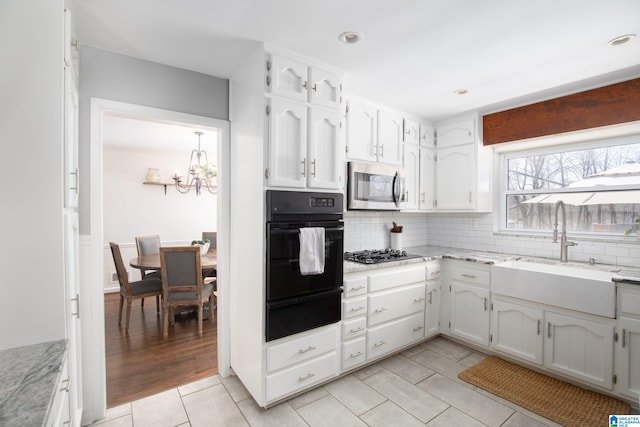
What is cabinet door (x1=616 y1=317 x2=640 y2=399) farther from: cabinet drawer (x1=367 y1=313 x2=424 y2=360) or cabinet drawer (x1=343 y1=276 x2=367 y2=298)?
cabinet drawer (x1=343 y1=276 x2=367 y2=298)

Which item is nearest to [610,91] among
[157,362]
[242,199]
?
[242,199]

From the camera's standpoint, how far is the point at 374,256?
2842 millimetres

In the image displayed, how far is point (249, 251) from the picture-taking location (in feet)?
7.04

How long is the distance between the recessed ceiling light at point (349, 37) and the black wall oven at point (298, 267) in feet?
3.32

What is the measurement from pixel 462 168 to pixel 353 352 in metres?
2.23

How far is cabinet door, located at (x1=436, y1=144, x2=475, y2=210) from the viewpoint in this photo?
3186mm

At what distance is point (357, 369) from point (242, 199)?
170 centimetres

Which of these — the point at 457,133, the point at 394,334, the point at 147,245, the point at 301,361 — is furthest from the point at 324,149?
the point at 147,245

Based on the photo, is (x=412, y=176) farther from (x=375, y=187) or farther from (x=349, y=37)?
(x=349, y=37)

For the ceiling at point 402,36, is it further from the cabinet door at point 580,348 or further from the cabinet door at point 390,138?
the cabinet door at point 580,348

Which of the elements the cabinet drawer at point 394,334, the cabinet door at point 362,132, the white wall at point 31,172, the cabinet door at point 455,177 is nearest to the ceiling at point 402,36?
the cabinet door at point 362,132

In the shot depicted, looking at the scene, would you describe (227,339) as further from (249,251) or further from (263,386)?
(249,251)

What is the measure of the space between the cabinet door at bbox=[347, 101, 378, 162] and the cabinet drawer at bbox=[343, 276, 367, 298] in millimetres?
1083

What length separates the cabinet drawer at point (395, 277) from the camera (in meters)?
2.52
